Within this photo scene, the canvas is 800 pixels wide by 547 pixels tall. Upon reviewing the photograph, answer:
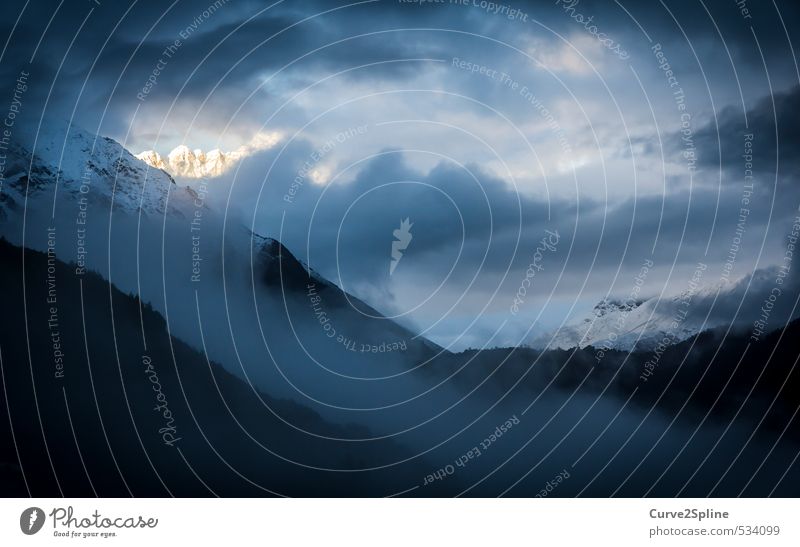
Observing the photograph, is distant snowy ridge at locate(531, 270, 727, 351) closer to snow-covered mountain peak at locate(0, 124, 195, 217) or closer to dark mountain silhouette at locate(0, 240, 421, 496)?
dark mountain silhouette at locate(0, 240, 421, 496)

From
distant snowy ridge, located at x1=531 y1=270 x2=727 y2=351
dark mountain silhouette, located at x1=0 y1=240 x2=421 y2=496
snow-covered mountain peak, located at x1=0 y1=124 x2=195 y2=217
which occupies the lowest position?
dark mountain silhouette, located at x1=0 y1=240 x2=421 y2=496

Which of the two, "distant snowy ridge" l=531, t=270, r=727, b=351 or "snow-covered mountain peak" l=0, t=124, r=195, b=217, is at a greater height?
"snow-covered mountain peak" l=0, t=124, r=195, b=217

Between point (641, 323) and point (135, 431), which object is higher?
point (641, 323)

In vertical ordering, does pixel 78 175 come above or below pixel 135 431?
above

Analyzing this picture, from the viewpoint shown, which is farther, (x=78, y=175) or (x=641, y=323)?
(x=78, y=175)

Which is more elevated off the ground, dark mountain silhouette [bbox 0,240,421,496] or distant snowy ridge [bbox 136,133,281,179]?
distant snowy ridge [bbox 136,133,281,179]

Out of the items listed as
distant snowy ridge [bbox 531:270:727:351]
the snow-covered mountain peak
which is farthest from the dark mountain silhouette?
distant snowy ridge [bbox 531:270:727:351]

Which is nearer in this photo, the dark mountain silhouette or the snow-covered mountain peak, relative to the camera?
the dark mountain silhouette

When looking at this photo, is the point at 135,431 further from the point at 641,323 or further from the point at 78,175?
the point at 641,323

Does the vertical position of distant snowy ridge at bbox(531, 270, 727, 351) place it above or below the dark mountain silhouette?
above

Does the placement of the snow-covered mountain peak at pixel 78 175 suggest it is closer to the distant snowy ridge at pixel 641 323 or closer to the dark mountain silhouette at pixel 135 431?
the dark mountain silhouette at pixel 135 431

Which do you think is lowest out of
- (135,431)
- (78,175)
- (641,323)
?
(135,431)
